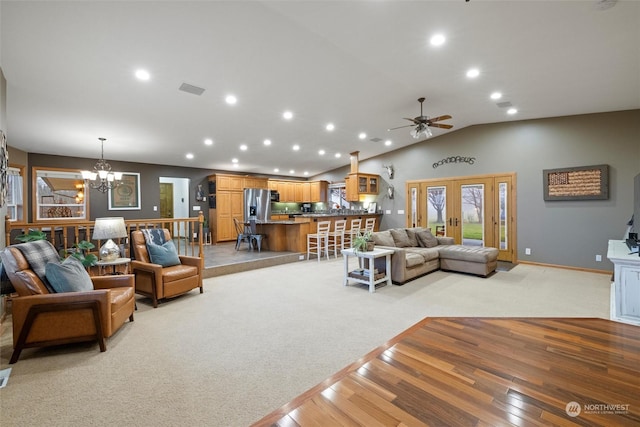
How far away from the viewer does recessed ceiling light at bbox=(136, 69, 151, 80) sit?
356cm

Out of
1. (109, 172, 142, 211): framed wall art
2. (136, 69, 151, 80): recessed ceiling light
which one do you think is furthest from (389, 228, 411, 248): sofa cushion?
(109, 172, 142, 211): framed wall art

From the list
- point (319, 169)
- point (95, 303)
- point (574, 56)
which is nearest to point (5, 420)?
point (95, 303)

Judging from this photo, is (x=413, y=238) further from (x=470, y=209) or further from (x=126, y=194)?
(x=126, y=194)

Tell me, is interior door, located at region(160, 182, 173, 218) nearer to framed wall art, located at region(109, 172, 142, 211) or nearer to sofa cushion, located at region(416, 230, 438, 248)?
framed wall art, located at region(109, 172, 142, 211)

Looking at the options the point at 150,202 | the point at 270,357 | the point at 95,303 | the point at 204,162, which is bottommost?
the point at 270,357

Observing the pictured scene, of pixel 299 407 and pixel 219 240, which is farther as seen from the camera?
pixel 219 240

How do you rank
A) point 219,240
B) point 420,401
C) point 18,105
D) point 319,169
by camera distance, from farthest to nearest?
point 319,169
point 219,240
point 18,105
point 420,401

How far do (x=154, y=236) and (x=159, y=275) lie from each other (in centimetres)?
83

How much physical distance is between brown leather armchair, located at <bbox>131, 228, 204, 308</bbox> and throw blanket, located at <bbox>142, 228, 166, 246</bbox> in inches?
2.2

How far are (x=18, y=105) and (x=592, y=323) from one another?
25.2ft

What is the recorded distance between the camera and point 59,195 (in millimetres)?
6863

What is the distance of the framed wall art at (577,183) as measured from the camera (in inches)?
212

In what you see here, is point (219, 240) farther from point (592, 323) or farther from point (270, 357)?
point (592, 323)

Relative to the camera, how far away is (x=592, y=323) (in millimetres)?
2840
